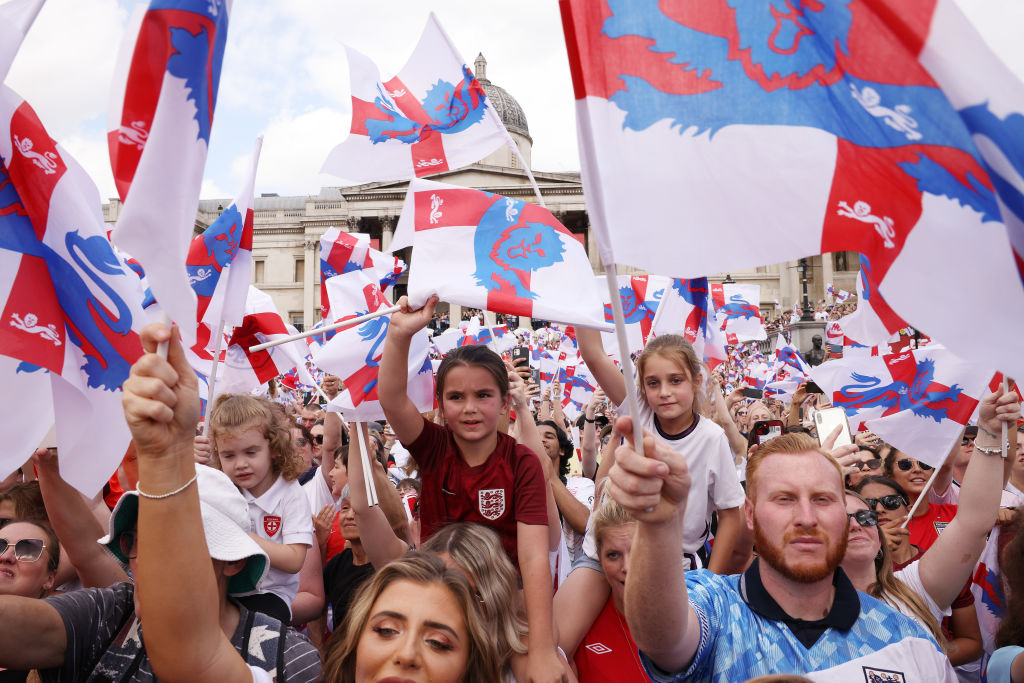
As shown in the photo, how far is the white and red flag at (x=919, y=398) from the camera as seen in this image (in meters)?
3.66

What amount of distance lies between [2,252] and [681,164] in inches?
79.1

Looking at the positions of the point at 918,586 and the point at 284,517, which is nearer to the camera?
the point at 918,586

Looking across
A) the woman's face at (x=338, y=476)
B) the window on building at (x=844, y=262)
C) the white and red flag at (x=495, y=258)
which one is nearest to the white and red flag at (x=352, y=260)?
the woman's face at (x=338, y=476)

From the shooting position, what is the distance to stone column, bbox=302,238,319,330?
50.3 m

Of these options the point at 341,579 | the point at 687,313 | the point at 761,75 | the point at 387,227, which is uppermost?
the point at 387,227

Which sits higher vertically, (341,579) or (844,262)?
(844,262)

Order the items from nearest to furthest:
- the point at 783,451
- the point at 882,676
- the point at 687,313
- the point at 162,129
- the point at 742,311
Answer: the point at 162,129 < the point at 882,676 < the point at 783,451 < the point at 687,313 < the point at 742,311

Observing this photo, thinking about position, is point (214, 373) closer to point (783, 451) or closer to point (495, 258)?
point (495, 258)

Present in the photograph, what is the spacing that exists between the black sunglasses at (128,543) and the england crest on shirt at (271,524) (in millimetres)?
1273

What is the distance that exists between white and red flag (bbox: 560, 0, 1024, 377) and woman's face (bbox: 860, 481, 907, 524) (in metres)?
1.95

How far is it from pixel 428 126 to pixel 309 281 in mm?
48979

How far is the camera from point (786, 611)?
6.31 feet

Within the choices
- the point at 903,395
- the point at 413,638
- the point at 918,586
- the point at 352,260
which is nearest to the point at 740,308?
the point at 903,395

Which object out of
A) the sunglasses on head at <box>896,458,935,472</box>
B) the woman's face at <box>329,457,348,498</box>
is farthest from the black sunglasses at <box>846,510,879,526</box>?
the woman's face at <box>329,457,348,498</box>
